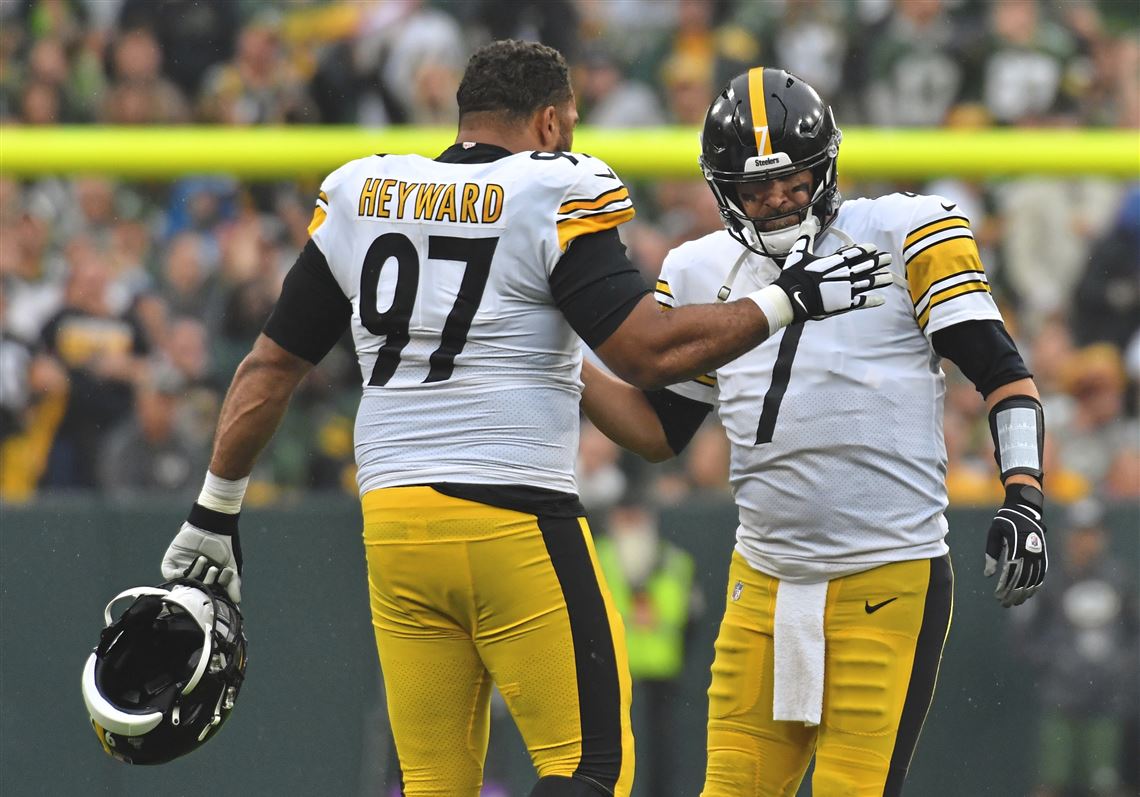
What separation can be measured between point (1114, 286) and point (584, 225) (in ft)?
12.2

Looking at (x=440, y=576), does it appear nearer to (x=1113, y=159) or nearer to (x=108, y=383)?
(x=108, y=383)

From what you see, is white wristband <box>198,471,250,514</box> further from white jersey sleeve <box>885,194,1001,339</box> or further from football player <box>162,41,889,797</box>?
white jersey sleeve <box>885,194,1001,339</box>

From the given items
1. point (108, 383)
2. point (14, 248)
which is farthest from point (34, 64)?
point (108, 383)

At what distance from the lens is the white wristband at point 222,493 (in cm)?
363

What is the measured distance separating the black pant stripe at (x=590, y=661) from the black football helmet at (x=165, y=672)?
31.5 inches

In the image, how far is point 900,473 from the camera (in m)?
3.45

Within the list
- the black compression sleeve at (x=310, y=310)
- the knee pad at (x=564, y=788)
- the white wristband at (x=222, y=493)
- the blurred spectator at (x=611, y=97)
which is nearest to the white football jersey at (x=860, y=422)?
the knee pad at (x=564, y=788)

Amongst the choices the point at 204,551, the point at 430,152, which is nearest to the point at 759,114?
the point at 204,551

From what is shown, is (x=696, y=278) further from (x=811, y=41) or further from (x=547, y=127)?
(x=811, y=41)

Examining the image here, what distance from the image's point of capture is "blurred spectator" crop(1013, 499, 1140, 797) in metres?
5.34

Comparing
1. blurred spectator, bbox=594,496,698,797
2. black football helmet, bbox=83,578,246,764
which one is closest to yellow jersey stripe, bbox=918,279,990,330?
black football helmet, bbox=83,578,246,764

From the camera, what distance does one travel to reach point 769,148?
3.45 metres

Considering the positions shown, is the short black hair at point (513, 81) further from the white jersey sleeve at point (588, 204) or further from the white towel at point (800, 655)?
the white towel at point (800, 655)

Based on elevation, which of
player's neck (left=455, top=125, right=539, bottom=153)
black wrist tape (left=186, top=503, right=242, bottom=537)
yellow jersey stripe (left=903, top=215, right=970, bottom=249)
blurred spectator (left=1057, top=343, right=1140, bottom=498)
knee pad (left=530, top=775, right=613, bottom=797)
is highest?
player's neck (left=455, top=125, right=539, bottom=153)
